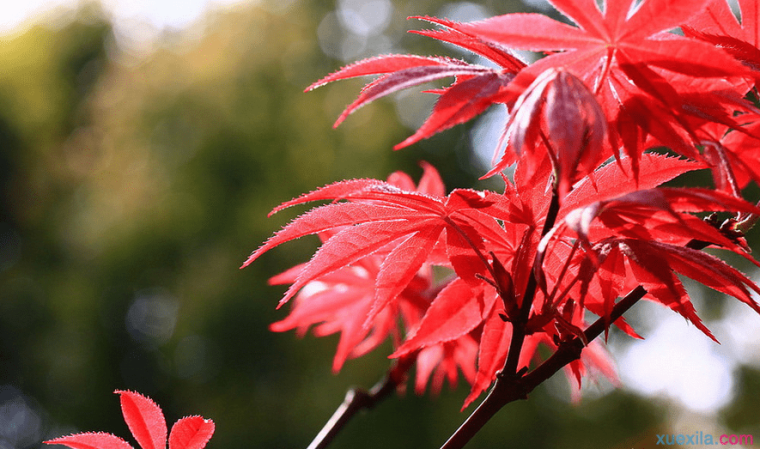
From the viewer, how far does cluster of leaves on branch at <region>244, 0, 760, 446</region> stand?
356 mm

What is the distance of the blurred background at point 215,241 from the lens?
399cm

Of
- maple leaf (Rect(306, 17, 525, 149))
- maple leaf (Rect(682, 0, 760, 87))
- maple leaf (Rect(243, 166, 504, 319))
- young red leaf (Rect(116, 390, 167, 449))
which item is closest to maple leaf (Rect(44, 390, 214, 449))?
young red leaf (Rect(116, 390, 167, 449))

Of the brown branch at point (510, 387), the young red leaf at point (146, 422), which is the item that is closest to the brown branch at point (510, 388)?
the brown branch at point (510, 387)

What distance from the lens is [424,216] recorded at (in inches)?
17.9

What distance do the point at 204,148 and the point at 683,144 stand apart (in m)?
4.94

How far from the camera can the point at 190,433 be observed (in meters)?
0.44

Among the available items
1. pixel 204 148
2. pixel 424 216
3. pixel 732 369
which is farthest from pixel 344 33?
pixel 424 216

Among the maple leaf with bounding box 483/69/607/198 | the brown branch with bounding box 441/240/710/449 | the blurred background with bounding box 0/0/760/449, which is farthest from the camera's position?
the blurred background with bounding box 0/0/760/449

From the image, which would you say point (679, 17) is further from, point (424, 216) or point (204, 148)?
point (204, 148)

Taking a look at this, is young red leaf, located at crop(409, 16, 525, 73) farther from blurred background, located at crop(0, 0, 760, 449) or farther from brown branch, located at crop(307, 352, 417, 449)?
blurred background, located at crop(0, 0, 760, 449)

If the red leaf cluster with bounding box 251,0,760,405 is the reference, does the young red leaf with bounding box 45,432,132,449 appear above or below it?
below

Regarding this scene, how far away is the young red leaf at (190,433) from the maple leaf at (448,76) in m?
0.26

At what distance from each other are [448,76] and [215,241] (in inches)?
179

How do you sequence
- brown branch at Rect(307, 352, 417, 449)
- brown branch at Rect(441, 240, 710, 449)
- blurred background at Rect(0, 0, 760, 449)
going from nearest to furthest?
brown branch at Rect(441, 240, 710, 449), brown branch at Rect(307, 352, 417, 449), blurred background at Rect(0, 0, 760, 449)
